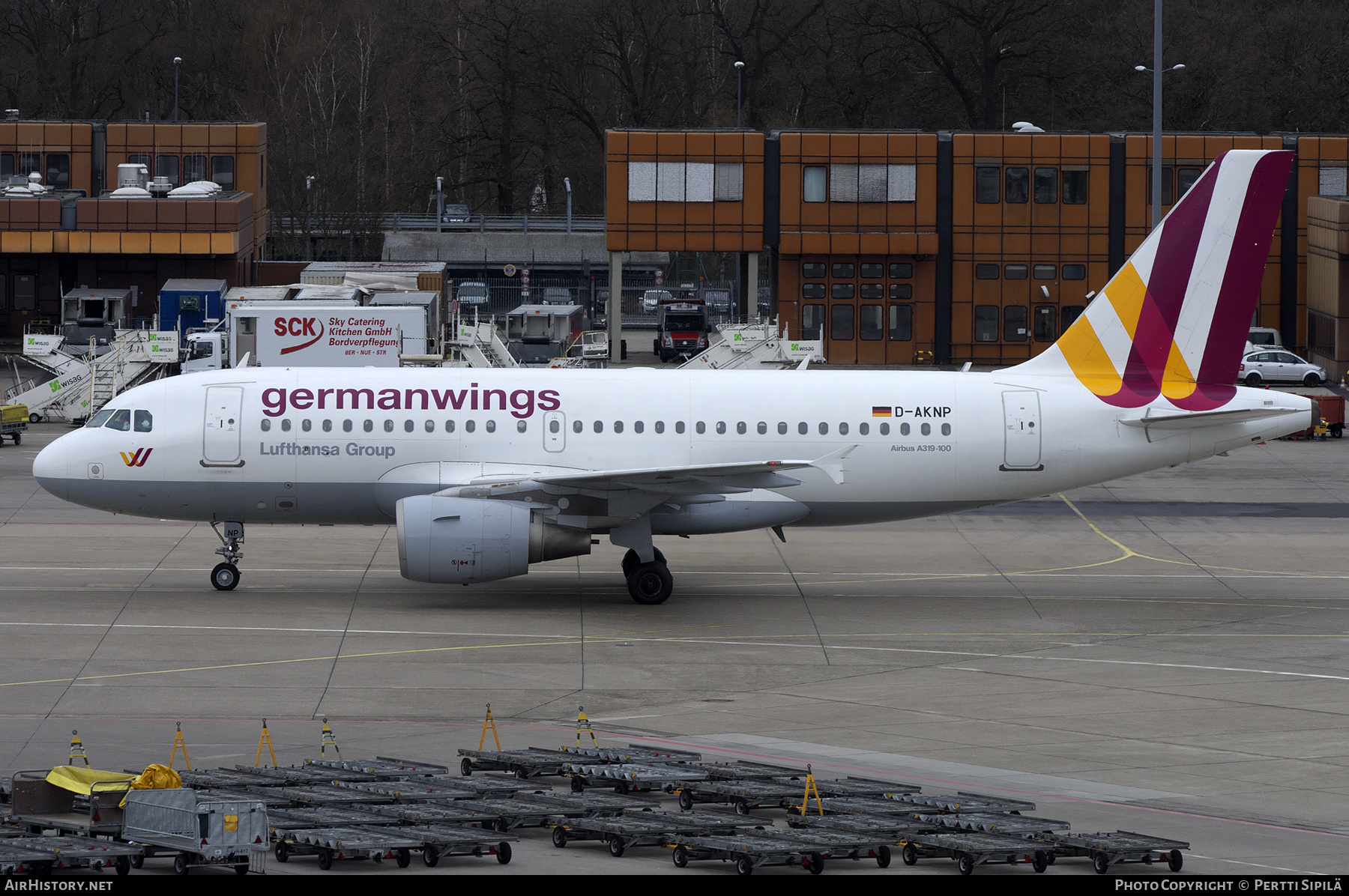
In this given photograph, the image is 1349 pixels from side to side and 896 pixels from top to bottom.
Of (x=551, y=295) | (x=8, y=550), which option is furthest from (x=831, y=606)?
(x=551, y=295)

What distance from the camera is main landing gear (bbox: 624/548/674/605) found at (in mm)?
32438

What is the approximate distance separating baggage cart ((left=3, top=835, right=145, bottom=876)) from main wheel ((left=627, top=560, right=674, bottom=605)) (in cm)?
1711

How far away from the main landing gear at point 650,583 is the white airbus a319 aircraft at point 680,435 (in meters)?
0.04

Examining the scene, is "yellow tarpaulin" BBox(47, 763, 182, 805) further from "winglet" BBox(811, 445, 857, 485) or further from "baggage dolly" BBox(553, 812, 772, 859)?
"winglet" BBox(811, 445, 857, 485)

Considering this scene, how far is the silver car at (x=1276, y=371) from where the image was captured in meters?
70.6

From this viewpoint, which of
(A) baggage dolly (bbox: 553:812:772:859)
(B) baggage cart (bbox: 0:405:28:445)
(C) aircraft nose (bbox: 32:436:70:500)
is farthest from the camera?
(B) baggage cart (bbox: 0:405:28:445)

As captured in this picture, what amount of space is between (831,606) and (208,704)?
43.9ft

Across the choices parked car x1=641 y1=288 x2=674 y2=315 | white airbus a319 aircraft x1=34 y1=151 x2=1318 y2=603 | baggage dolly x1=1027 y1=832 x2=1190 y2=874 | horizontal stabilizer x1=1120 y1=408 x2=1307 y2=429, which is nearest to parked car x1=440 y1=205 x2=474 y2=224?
parked car x1=641 y1=288 x2=674 y2=315

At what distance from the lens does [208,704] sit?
81.1 ft

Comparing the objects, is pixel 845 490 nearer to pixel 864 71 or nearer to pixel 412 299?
pixel 412 299

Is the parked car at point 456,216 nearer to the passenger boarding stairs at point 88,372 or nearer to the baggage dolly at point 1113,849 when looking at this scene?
the passenger boarding stairs at point 88,372

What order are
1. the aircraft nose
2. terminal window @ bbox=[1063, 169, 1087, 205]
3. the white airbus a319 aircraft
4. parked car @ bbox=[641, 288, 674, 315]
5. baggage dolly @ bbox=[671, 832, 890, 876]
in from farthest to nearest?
1. parked car @ bbox=[641, 288, 674, 315]
2. terminal window @ bbox=[1063, 169, 1087, 205]
3. the aircraft nose
4. the white airbus a319 aircraft
5. baggage dolly @ bbox=[671, 832, 890, 876]

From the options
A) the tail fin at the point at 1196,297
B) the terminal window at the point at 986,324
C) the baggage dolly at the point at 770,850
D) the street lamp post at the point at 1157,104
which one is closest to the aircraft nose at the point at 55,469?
the baggage dolly at the point at 770,850

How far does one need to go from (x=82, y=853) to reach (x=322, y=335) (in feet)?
154
